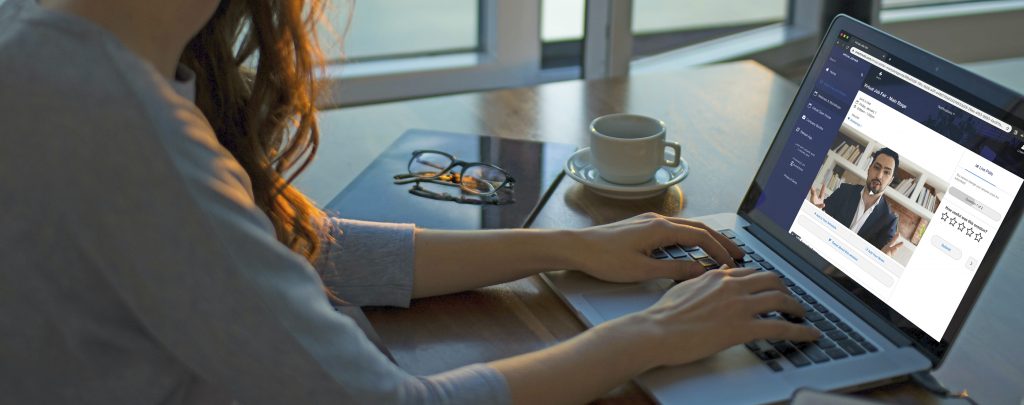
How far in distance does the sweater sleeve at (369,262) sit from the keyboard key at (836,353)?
41 cm

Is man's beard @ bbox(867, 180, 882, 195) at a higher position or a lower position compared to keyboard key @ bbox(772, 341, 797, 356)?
higher

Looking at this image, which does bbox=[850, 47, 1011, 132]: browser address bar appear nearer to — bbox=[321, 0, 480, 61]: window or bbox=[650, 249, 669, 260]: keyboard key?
bbox=[650, 249, 669, 260]: keyboard key

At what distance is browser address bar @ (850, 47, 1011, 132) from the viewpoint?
2.93ft

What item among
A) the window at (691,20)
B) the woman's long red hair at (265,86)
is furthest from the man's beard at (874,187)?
the window at (691,20)

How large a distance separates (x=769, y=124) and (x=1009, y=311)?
59cm

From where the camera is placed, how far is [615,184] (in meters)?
1.30

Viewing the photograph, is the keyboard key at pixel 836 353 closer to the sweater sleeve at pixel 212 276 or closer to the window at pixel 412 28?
the sweater sleeve at pixel 212 276

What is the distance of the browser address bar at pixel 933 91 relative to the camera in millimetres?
895

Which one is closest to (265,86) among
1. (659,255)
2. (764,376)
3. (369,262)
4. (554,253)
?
(369,262)

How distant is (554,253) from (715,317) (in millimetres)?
215

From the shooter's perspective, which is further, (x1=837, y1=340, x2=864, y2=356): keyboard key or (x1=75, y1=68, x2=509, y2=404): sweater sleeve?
(x1=837, y1=340, x2=864, y2=356): keyboard key

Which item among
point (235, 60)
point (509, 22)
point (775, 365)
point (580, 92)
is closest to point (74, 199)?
point (235, 60)

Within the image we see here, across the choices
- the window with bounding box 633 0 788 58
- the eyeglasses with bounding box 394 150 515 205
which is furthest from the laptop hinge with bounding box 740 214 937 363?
the window with bounding box 633 0 788 58

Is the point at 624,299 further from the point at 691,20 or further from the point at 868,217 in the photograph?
the point at 691,20
